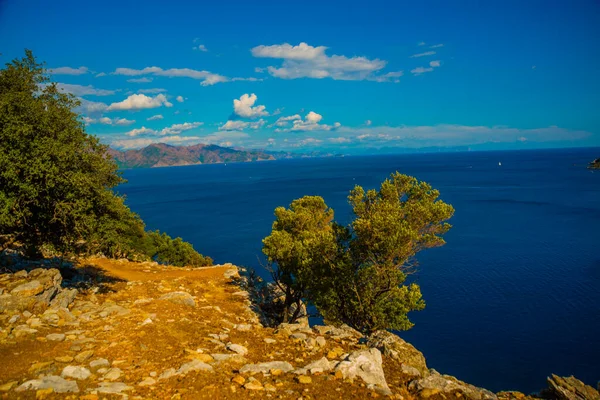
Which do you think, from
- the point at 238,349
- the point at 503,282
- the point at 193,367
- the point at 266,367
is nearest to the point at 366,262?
the point at 238,349

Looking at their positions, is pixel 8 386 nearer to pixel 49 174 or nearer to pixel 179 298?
pixel 49 174

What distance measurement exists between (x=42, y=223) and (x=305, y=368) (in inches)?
640

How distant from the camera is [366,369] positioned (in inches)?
468

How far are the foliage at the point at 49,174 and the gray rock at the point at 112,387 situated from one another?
33.3 ft

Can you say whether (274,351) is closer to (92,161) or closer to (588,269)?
(92,161)

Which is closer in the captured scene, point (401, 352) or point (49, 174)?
point (401, 352)

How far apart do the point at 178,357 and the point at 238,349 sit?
88.7 inches

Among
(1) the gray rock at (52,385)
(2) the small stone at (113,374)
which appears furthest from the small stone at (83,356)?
(1) the gray rock at (52,385)

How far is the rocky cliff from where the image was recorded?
33.8 feet

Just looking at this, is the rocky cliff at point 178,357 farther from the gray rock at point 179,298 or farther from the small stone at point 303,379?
the gray rock at point 179,298

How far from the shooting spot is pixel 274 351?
13953 millimetres

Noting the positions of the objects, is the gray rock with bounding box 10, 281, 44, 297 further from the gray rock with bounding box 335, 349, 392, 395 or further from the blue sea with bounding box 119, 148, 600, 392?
the blue sea with bounding box 119, 148, 600, 392

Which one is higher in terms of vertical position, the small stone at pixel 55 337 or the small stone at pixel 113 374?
the small stone at pixel 55 337

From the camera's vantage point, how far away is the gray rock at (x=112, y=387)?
382 inches
